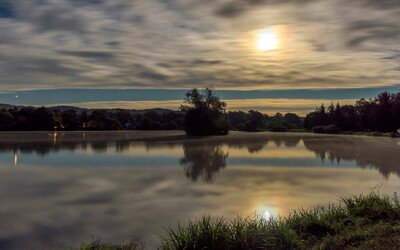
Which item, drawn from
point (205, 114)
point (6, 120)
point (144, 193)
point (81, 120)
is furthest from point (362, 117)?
point (144, 193)

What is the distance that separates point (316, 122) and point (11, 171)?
270ft

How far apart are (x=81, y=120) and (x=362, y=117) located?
177 feet

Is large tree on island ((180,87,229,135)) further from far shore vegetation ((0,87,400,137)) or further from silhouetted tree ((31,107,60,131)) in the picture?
silhouetted tree ((31,107,60,131))

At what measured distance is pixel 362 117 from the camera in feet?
239

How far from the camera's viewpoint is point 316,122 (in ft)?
297

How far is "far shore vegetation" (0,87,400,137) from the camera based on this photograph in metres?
62.3

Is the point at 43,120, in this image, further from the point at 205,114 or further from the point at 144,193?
the point at 144,193

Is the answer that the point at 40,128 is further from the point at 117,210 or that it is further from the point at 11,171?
the point at 117,210

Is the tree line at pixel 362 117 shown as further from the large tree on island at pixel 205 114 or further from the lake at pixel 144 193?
the lake at pixel 144 193

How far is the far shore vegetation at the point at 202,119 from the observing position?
62.3m

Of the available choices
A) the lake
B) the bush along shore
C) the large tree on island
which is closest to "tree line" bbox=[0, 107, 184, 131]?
the large tree on island

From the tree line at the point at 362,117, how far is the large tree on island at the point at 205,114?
23.0m

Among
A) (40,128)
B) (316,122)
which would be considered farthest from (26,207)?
(316,122)

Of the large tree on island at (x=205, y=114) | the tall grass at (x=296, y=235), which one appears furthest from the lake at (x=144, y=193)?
the large tree on island at (x=205, y=114)
